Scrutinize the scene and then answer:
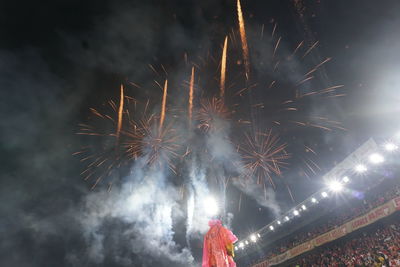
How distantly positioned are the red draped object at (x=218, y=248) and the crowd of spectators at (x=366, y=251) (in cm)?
1396

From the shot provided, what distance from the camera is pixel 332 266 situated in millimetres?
21266

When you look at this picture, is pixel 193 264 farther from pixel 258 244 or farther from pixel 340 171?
pixel 340 171

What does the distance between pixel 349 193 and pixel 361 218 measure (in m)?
6.17

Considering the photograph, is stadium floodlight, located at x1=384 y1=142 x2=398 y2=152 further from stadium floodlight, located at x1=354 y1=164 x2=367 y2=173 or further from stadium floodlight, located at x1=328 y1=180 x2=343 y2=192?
stadium floodlight, located at x1=328 y1=180 x2=343 y2=192

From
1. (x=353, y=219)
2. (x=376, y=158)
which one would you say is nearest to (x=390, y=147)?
(x=376, y=158)

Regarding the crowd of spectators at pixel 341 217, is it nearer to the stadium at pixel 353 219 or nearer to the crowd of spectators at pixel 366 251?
the stadium at pixel 353 219

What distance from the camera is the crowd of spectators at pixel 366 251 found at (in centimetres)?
1602

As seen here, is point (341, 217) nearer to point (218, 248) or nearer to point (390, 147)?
point (390, 147)

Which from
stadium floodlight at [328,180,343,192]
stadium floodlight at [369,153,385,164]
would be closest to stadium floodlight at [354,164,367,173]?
stadium floodlight at [369,153,385,164]

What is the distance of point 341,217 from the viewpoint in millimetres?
26062

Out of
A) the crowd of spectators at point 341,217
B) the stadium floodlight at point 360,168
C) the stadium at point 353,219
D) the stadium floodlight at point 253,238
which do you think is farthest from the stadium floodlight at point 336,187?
the stadium floodlight at point 253,238

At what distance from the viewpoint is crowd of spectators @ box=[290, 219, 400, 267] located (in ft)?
52.5

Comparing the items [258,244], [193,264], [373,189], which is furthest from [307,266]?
[193,264]

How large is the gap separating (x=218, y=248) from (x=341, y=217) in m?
25.1
